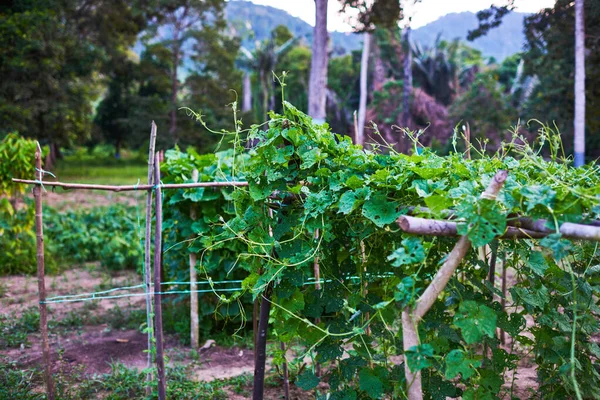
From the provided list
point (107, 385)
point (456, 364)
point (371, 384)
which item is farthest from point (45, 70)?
point (456, 364)

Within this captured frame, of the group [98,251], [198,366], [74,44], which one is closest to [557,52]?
[98,251]

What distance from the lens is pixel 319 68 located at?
1608 cm

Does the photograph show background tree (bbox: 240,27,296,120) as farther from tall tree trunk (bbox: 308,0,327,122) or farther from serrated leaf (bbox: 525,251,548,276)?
serrated leaf (bbox: 525,251,548,276)

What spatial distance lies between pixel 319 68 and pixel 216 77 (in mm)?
13055

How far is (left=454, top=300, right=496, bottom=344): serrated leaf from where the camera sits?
2.37 m

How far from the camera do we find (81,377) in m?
4.60

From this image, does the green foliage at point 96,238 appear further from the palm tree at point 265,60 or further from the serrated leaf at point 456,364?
the palm tree at point 265,60

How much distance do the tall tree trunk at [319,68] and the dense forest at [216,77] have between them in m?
2.16

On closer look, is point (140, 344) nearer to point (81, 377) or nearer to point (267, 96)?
point (81, 377)

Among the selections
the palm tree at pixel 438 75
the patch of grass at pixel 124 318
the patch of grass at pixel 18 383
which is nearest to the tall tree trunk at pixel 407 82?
the palm tree at pixel 438 75

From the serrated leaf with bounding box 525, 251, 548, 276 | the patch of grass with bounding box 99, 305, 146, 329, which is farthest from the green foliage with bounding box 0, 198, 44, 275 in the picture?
the serrated leaf with bounding box 525, 251, 548, 276

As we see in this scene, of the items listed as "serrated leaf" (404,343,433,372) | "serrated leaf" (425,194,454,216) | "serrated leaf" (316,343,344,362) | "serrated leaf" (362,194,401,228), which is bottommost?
"serrated leaf" (316,343,344,362)

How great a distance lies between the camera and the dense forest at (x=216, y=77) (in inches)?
639

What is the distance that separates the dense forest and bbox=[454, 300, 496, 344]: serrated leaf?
5085 millimetres
